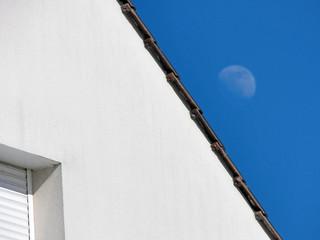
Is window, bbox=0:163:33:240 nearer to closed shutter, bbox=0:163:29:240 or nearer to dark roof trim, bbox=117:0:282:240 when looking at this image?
closed shutter, bbox=0:163:29:240

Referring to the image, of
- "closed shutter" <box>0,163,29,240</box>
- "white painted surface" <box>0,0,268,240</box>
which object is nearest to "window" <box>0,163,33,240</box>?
"closed shutter" <box>0,163,29,240</box>

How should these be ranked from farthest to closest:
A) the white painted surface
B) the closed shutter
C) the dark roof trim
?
the dark roof trim
the white painted surface
the closed shutter

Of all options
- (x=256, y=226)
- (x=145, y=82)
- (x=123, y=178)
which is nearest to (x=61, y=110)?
(x=123, y=178)

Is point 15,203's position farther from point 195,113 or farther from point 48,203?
point 195,113

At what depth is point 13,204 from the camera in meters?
6.09

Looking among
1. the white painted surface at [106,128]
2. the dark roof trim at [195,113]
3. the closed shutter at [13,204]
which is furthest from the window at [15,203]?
the dark roof trim at [195,113]

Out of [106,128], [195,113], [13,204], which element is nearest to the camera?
[13,204]

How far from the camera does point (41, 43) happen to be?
259 inches

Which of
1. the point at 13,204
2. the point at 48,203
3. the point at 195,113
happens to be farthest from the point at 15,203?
the point at 195,113

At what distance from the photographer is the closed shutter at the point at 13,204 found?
19.5ft

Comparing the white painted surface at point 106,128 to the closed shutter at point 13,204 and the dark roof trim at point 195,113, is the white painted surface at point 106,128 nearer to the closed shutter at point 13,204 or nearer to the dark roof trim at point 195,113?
the dark roof trim at point 195,113

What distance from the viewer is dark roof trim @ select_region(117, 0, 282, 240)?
8102mm

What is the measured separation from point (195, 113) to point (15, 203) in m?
2.78

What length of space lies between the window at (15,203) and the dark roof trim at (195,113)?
231cm
